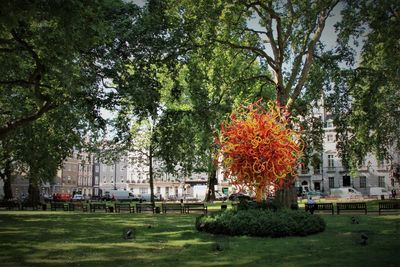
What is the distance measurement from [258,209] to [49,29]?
1212 cm

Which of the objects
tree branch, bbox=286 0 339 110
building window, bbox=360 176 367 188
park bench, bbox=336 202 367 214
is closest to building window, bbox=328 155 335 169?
building window, bbox=360 176 367 188

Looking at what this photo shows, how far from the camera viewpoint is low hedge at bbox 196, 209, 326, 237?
59.3 ft

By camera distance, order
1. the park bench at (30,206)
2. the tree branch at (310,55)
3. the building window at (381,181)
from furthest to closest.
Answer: the building window at (381,181) → the park bench at (30,206) → the tree branch at (310,55)

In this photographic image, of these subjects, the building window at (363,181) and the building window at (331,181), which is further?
the building window at (331,181)

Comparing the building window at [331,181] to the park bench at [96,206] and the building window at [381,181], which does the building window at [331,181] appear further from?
the park bench at [96,206]

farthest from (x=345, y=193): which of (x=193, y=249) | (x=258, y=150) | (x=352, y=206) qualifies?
(x=193, y=249)

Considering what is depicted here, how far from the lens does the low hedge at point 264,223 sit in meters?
18.1

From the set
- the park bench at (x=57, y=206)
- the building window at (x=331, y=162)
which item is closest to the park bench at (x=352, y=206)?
the park bench at (x=57, y=206)

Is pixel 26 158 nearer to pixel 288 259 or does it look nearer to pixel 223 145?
pixel 223 145

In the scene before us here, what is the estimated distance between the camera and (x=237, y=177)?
2209 centimetres

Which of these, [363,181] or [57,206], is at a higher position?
[363,181]

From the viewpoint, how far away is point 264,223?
59.8 ft

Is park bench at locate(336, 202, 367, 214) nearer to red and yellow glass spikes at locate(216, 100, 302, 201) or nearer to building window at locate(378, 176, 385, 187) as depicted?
red and yellow glass spikes at locate(216, 100, 302, 201)

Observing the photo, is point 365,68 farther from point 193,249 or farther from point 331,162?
point 331,162
